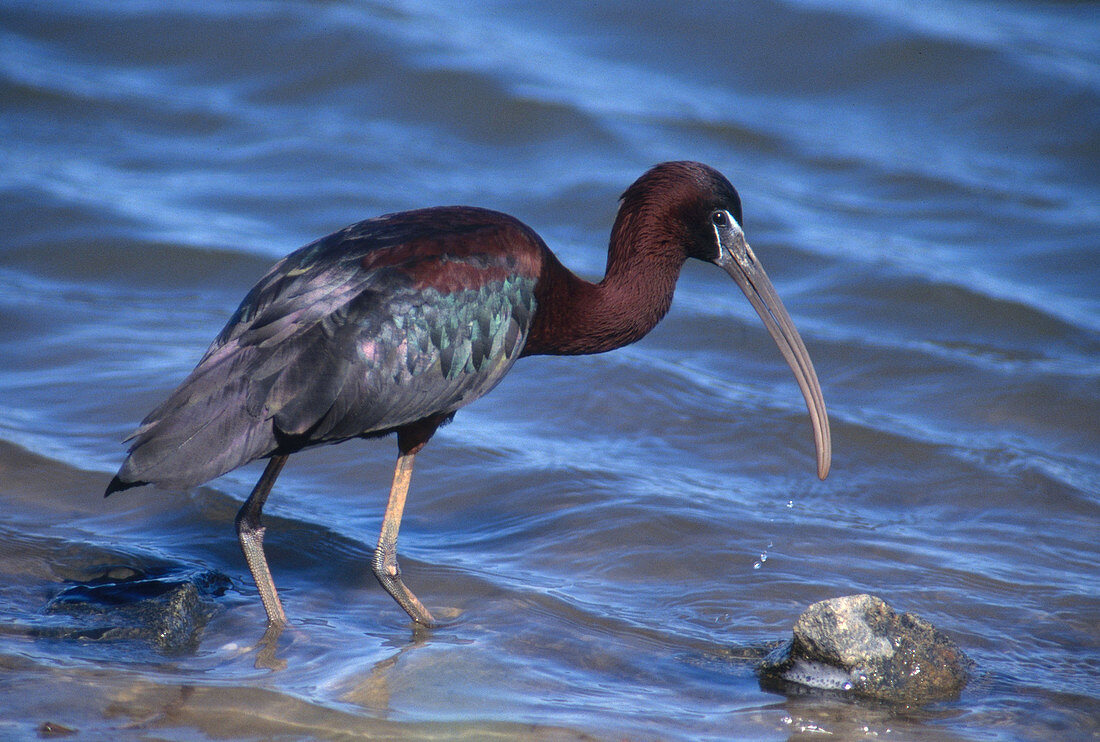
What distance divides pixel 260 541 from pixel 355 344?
1.05 metres

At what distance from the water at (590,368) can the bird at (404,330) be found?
0.82 m

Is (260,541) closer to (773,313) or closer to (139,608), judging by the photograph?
(139,608)

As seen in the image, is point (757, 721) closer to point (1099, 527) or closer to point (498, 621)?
point (498, 621)

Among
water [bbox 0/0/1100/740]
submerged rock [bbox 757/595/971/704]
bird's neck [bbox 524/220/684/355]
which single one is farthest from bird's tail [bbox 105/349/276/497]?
submerged rock [bbox 757/595/971/704]

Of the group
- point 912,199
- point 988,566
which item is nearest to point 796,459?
point 988,566

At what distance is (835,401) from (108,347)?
5.12 meters

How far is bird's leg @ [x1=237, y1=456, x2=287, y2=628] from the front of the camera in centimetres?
538

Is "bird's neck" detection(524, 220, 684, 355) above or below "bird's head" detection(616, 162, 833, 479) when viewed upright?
below

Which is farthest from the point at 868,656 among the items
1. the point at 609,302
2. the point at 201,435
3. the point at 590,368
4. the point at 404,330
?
the point at 590,368

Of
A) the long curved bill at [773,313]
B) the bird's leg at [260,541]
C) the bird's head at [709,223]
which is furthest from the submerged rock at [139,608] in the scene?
the long curved bill at [773,313]

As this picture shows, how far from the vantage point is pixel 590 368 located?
29.4 feet

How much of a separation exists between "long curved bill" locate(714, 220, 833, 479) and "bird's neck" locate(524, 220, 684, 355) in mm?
278

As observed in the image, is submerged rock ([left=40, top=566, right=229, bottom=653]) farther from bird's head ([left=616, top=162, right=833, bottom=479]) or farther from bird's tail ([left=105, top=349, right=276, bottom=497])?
bird's head ([left=616, top=162, right=833, bottom=479])

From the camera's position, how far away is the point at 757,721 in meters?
4.65
